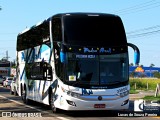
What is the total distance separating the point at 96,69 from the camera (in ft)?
56.6

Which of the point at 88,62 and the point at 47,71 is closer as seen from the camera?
the point at 88,62

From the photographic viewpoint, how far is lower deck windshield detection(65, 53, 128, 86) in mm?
17078

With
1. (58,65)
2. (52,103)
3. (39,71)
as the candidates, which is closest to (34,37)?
(39,71)

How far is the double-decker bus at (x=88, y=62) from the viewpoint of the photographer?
16906mm

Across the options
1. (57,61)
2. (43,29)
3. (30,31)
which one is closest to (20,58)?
(30,31)

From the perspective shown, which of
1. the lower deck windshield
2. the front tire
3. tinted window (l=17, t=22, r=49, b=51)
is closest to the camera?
Result: the lower deck windshield

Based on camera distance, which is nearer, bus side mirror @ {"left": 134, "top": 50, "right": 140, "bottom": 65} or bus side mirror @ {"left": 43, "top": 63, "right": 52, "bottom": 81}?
bus side mirror @ {"left": 134, "top": 50, "right": 140, "bottom": 65}

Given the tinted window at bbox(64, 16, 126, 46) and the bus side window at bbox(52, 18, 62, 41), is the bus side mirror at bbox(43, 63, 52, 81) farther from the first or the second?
the tinted window at bbox(64, 16, 126, 46)

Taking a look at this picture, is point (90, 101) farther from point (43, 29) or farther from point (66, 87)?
point (43, 29)

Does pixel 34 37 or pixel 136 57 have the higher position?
pixel 34 37

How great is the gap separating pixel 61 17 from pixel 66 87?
9.70 feet

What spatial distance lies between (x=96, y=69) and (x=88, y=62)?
423 millimetres

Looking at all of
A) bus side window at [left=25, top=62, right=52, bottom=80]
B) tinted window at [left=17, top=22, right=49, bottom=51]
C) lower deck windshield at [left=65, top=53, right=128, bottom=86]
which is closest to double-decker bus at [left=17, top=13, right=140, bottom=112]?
lower deck windshield at [left=65, top=53, right=128, bottom=86]

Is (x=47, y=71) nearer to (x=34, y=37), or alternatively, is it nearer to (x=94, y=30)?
(x=94, y=30)
